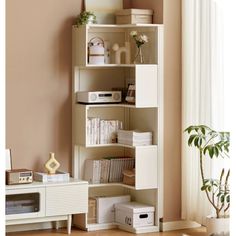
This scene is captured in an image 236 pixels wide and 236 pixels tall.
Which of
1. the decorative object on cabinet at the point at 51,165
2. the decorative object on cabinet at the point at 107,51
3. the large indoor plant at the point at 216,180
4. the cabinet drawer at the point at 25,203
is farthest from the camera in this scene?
the decorative object on cabinet at the point at 107,51

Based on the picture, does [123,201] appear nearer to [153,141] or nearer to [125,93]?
[153,141]

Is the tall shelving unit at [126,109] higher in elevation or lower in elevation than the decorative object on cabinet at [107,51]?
lower

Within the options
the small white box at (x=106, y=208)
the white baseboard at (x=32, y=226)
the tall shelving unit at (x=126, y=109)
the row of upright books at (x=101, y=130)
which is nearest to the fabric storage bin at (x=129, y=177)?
the tall shelving unit at (x=126, y=109)

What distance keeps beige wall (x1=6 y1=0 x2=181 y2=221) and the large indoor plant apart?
17.7 inches

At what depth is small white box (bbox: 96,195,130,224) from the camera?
509 centimetres

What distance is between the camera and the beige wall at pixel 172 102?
5.05 meters

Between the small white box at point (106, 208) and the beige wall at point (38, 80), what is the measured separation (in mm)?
439

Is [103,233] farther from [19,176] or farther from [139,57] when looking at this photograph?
[139,57]

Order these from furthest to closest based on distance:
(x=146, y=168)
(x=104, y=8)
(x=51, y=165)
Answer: (x=104, y=8)
(x=146, y=168)
(x=51, y=165)

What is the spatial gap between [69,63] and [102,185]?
1.15 m

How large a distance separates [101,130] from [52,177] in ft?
2.02

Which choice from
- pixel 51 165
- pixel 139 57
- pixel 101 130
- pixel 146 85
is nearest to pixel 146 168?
pixel 101 130

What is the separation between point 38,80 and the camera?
498 centimetres

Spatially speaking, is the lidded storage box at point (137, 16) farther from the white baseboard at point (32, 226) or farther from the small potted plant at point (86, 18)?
the white baseboard at point (32, 226)
